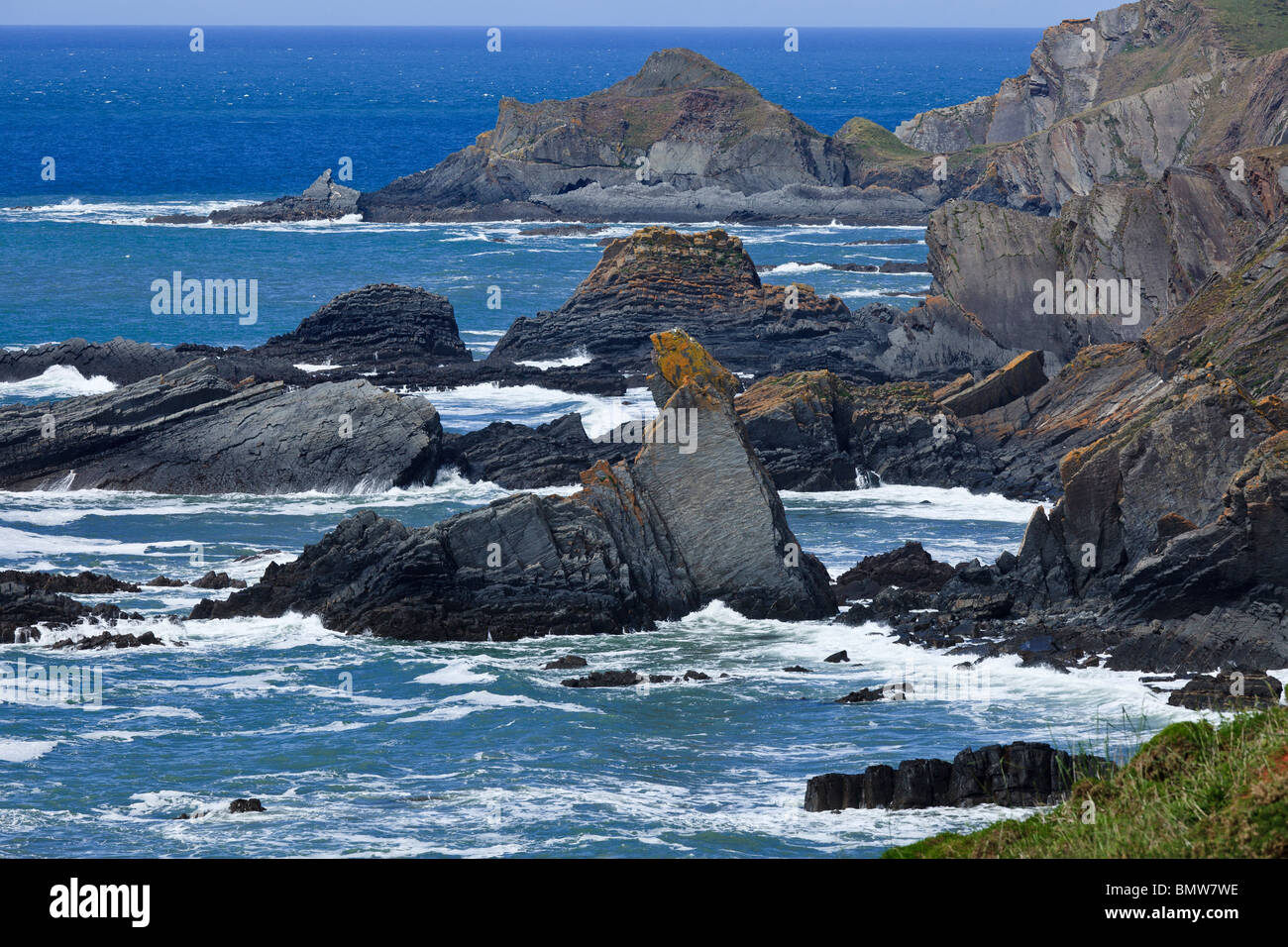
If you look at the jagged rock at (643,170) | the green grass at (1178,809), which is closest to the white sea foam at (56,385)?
the green grass at (1178,809)

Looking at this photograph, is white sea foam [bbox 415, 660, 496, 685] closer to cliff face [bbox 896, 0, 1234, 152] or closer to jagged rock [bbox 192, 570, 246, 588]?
jagged rock [bbox 192, 570, 246, 588]

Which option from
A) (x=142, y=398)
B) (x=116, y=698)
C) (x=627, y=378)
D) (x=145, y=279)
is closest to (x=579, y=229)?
(x=145, y=279)

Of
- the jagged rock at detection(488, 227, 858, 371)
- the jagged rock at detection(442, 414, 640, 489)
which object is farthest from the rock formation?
the jagged rock at detection(442, 414, 640, 489)

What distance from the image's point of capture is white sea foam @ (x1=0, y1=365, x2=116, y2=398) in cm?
6438

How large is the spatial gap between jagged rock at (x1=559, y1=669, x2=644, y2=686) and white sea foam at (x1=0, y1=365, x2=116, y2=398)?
3545 cm

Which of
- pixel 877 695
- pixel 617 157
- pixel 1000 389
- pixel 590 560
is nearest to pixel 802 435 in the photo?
pixel 1000 389

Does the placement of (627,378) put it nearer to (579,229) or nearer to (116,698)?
(116,698)

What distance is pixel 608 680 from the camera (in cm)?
3391

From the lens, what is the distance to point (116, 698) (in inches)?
1318

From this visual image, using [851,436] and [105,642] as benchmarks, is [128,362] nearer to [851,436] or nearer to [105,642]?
[851,436]

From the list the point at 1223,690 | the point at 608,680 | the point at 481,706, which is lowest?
the point at 481,706

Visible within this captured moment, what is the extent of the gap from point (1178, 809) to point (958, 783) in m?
11.4
